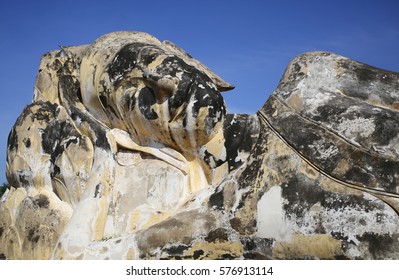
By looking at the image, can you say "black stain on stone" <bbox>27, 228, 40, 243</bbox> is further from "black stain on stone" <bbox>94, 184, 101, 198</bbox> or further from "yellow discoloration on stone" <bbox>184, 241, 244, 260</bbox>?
"yellow discoloration on stone" <bbox>184, 241, 244, 260</bbox>

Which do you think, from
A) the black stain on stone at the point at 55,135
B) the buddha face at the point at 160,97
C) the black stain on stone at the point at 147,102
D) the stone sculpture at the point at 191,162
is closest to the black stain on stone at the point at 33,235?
the stone sculpture at the point at 191,162

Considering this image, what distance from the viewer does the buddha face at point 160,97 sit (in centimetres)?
330

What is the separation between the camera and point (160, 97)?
3.40 metres

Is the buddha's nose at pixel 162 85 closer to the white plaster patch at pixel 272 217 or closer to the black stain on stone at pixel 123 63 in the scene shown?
the black stain on stone at pixel 123 63

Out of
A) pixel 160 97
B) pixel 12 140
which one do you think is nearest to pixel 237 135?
pixel 160 97

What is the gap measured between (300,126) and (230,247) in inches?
26.6

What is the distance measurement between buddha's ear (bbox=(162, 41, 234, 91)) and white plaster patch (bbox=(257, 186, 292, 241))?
3.75 ft

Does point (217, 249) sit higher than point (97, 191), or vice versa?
point (97, 191)

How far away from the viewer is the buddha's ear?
385 cm

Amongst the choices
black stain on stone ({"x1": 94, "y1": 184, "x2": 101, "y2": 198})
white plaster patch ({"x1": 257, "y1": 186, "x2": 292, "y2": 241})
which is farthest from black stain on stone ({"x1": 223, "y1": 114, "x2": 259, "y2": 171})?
black stain on stone ({"x1": 94, "y1": 184, "x2": 101, "y2": 198})

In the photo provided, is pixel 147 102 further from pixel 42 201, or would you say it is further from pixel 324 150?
pixel 324 150

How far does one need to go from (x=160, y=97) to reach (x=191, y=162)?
0.42 m

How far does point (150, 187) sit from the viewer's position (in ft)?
11.2

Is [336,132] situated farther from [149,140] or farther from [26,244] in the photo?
[26,244]
